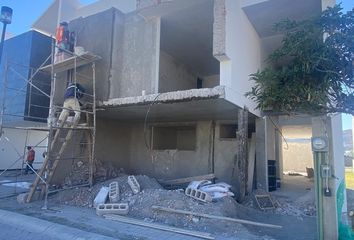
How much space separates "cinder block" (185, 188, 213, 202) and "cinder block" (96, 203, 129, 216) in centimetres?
171

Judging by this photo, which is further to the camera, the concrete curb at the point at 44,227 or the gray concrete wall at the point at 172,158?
the gray concrete wall at the point at 172,158

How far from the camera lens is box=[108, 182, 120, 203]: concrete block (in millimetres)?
7714

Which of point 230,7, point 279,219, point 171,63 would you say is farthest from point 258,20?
point 279,219

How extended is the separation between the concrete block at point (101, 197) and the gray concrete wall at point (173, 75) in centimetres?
477

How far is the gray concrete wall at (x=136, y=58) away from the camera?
8891 millimetres

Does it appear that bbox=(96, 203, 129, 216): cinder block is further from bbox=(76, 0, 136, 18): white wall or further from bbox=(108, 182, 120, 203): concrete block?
bbox=(76, 0, 136, 18): white wall

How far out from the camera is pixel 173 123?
13.1 metres

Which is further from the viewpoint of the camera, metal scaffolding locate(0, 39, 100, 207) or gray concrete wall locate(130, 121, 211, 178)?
gray concrete wall locate(130, 121, 211, 178)

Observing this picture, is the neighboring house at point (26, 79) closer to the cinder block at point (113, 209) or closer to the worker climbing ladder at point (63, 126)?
the worker climbing ladder at point (63, 126)

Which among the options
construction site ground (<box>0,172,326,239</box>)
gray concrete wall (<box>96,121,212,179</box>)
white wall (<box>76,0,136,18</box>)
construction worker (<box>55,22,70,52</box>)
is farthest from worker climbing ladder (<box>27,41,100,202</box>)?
white wall (<box>76,0,136,18</box>)

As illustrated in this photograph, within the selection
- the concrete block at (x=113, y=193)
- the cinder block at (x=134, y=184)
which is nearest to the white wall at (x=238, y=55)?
the cinder block at (x=134, y=184)

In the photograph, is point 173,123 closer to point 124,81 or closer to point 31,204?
point 124,81

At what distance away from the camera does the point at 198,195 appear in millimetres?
7562

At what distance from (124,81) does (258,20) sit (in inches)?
190
